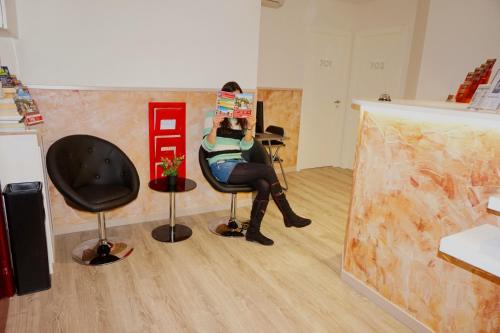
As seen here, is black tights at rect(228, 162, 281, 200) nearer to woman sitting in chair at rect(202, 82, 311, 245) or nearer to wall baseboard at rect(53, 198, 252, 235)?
woman sitting in chair at rect(202, 82, 311, 245)

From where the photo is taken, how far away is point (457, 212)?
179 centimetres

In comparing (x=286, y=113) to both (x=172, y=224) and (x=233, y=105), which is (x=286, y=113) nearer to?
(x=233, y=105)

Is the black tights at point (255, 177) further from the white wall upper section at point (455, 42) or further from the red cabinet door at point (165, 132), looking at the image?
the white wall upper section at point (455, 42)

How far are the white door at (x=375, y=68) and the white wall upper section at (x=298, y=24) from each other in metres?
0.17

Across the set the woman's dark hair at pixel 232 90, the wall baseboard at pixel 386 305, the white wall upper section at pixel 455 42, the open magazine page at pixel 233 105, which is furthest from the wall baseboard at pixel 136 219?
the white wall upper section at pixel 455 42

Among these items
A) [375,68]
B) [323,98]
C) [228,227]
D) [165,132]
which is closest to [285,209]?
[228,227]

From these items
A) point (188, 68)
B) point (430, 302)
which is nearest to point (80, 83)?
point (188, 68)

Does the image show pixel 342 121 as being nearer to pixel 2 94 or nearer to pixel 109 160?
pixel 109 160

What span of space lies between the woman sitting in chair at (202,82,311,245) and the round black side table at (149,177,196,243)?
11.6 inches

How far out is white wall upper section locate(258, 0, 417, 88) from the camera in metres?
4.81

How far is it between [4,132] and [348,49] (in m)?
5.03

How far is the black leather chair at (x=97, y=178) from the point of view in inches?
97.1

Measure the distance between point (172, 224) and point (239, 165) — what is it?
0.86 meters

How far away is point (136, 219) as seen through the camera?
3.36 metres
